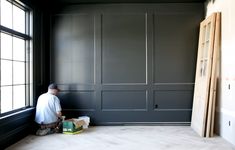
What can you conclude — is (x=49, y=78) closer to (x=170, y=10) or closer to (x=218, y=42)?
(x=170, y=10)

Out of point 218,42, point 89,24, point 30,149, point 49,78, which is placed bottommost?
point 30,149

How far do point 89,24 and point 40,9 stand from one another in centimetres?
113

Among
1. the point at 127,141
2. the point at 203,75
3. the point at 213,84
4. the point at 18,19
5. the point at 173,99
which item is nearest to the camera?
the point at 127,141

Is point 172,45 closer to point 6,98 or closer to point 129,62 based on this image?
point 129,62

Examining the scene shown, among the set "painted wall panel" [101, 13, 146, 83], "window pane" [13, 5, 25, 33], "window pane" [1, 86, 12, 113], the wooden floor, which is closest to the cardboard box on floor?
the wooden floor

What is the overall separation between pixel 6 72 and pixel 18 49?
689 millimetres

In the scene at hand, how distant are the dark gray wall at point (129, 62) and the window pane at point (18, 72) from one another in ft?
3.27

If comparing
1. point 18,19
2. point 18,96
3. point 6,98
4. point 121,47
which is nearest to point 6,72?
point 6,98

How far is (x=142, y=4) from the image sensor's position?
613 cm

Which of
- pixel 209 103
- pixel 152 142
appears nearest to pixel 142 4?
pixel 209 103

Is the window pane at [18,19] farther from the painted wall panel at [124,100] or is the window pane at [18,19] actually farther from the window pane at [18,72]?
the painted wall panel at [124,100]

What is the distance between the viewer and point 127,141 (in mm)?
4727

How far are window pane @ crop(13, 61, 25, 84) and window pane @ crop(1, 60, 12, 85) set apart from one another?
0.16 m

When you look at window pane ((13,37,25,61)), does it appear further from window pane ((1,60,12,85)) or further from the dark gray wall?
the dark gray wall
